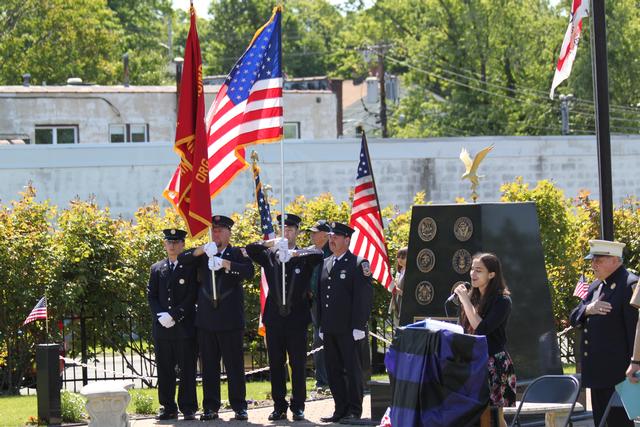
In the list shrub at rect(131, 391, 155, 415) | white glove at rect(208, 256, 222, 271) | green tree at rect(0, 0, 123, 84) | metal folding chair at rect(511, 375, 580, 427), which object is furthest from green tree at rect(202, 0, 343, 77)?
metal folding chair at rect(511, 375, 580, 427)

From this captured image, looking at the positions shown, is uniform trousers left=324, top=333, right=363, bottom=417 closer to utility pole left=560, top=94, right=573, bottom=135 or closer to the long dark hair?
the long dark hair

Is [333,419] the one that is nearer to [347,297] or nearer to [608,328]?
[347,297]

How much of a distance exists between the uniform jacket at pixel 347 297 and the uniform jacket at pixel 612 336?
311 centimetres

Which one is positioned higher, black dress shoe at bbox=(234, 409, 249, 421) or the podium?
the podium

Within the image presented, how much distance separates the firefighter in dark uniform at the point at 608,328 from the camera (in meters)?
9.67

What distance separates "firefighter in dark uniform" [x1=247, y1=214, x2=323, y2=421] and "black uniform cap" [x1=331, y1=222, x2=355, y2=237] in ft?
0.95

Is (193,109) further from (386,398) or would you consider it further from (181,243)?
(386,398)

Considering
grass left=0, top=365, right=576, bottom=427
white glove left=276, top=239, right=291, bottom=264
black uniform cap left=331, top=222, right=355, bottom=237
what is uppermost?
black uniform cap left=331, top=222, right=355, bottom=237

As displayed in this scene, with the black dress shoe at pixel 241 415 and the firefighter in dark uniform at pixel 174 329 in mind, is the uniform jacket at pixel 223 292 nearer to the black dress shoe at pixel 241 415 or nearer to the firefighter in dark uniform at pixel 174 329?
the firefighter in dark uniform at pixel 174 329

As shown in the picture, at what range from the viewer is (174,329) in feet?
42.7

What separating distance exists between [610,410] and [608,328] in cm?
61

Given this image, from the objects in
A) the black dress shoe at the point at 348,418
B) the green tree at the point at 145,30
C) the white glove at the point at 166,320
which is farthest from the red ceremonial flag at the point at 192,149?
the green tree at the point at 145,30

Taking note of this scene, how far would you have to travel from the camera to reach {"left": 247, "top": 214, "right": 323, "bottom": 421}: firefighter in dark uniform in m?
12.7

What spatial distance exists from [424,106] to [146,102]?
20.8 metres
